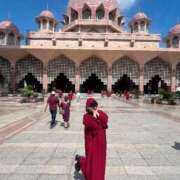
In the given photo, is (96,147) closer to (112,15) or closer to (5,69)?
(5,69)

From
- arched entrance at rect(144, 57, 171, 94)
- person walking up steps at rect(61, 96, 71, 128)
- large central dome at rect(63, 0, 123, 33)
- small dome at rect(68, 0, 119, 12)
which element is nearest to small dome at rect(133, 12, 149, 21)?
large central dome at rect(63, 0, 123, 33)

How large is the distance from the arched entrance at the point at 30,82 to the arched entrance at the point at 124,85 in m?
10.5

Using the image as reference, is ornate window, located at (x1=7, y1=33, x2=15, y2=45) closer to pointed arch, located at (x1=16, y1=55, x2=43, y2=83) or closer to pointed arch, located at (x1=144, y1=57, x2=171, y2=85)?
pointed arch, located at (x1=16, y1=55, x2=43, y2=83)

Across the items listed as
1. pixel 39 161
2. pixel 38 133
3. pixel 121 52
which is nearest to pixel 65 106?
pixel 38 133

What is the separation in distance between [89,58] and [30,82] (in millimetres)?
8926

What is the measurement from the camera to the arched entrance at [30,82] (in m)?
41.4

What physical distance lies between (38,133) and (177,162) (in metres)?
4.02

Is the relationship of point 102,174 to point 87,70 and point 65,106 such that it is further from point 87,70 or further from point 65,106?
point 87,70

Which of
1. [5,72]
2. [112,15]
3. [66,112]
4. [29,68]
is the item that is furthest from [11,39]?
[66,112]

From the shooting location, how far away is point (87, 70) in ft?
132

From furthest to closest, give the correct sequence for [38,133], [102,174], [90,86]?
1. [90,86]
2. [38,133]
3. [102,174]

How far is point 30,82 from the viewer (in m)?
42.5

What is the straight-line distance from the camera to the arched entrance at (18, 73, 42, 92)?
4139cm

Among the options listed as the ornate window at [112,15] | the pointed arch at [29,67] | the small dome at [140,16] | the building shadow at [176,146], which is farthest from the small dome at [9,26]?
the building shadow at [176,146]
